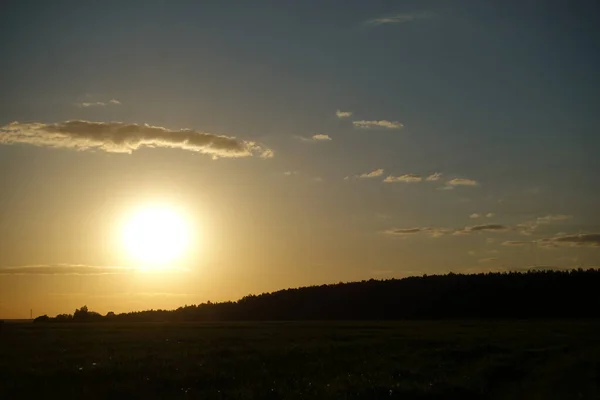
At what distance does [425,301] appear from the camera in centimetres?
14588

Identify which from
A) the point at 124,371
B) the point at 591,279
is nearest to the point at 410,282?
the point at 591,279

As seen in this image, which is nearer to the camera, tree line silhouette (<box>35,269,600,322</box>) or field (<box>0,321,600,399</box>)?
field (<box>0,321,600,399</box>)

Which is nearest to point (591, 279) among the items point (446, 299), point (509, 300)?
point (509, 300)

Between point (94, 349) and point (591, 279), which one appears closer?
point (94, 349)

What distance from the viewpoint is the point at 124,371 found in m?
29.5

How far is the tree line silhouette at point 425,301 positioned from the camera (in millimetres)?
134125

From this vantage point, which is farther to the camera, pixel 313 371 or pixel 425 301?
pixel 425 301

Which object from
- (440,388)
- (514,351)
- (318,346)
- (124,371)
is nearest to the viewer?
(440,388)

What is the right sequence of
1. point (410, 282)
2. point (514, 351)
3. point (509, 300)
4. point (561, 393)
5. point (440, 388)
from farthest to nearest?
point (410, 282)
point (509, 300)
point (514, 351)
point (440, 388)
point (561, 393)

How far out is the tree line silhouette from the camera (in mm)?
134125

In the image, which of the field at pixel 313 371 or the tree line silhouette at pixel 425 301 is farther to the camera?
the tree line silhouette at pixel 425 301

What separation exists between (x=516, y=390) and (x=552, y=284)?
413ft

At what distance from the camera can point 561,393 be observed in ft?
76.2

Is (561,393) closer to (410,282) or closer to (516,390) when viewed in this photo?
(516,390)
